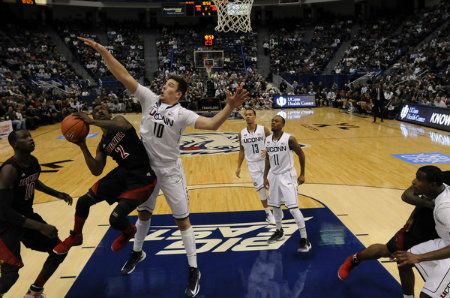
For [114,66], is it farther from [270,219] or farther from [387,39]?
[387,39]

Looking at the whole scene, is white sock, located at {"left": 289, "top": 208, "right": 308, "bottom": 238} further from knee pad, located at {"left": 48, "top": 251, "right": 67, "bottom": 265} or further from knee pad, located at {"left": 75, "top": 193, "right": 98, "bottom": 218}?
knee pad, located at {"left": 48, "top": 251, "right": 67, "bottom": 265}

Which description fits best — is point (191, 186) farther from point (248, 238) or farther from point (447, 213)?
point (447, 213)

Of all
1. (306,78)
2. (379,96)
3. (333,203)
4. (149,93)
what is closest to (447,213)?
(149,93)

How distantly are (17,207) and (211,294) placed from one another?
215 cm

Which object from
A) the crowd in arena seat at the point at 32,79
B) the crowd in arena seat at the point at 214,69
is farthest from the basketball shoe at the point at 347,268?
the crowd in arena seat at the point at 214,69

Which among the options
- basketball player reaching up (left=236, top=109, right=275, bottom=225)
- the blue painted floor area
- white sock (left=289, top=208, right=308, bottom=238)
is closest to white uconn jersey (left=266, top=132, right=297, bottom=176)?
white sock (left=289, top=208, right=308, bottom=238)

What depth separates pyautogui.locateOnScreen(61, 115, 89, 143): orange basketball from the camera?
3.98 m

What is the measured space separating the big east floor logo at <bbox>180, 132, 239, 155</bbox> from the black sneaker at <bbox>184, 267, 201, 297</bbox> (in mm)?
8694

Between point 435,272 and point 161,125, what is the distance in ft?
9.30

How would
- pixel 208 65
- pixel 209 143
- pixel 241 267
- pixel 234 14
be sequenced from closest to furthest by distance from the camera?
pixel 241 267
pixel 209 143
pixel 234 14
pixel 208 65

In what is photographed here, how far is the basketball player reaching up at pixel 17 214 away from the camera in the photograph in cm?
371

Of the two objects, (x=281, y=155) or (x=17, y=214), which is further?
(x=281, y=155)

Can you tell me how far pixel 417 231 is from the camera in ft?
13.0

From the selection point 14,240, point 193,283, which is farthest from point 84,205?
point 193,283
